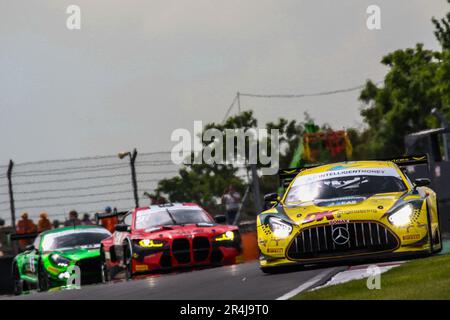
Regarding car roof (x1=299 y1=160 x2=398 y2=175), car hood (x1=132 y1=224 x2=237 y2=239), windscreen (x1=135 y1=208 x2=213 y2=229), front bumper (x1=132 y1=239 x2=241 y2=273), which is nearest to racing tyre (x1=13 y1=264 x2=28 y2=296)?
windscreen (x1=135 y1=208 x2=213 y2=229)

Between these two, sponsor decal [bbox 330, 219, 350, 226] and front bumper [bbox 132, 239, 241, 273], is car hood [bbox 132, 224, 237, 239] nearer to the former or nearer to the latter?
front bumper [bbox 132, 239, 241, 273]

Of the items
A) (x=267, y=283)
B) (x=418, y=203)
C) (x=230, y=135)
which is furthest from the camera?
(x=230, y=135)

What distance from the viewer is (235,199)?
1168 inches

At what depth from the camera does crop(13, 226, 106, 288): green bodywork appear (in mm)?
21844

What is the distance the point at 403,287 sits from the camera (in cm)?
1142

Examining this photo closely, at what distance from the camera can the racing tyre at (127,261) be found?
20056mm

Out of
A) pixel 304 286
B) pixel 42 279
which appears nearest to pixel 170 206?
pixel 42 279

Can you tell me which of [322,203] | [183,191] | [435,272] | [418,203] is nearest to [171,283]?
[322,203]

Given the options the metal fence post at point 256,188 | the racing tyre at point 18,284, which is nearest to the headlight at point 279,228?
the racing tyre at point 18,284

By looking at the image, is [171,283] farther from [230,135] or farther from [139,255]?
[230,135]

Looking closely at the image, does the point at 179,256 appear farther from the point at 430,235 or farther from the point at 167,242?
the point at 430,235

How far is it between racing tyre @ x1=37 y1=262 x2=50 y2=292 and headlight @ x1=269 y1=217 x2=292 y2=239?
8220 mm

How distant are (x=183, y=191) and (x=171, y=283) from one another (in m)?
37.8
